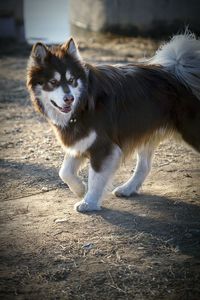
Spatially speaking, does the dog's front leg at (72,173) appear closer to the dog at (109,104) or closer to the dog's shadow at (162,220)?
the dog at (109,104)

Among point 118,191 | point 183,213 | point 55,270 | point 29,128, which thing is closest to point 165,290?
point 55,270

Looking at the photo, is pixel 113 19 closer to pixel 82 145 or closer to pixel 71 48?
pixel 71 48

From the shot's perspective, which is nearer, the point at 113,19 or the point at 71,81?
the point at 71,81

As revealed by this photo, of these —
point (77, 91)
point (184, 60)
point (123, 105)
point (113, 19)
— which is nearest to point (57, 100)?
point (77, 91)

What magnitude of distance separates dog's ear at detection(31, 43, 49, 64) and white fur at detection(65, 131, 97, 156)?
819 millimetres

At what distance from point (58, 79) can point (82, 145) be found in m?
0.66

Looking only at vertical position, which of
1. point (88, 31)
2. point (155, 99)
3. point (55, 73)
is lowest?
point (88, 31)

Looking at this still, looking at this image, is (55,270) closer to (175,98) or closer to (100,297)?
(100,297)

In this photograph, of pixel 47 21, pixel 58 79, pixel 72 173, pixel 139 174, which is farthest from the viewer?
pixel 47 21

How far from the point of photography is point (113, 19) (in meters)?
14.9

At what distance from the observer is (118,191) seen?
5426 millimetres

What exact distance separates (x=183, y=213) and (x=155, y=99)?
3.73ft

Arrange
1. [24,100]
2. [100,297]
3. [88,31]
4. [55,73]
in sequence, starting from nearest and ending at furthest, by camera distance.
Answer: [100,297] → [55,73] → [24,100] → [88,31]

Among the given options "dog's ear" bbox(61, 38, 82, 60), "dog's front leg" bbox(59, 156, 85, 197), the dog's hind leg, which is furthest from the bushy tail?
"dog's front leg" bbox(59, 156, 85, 197)
